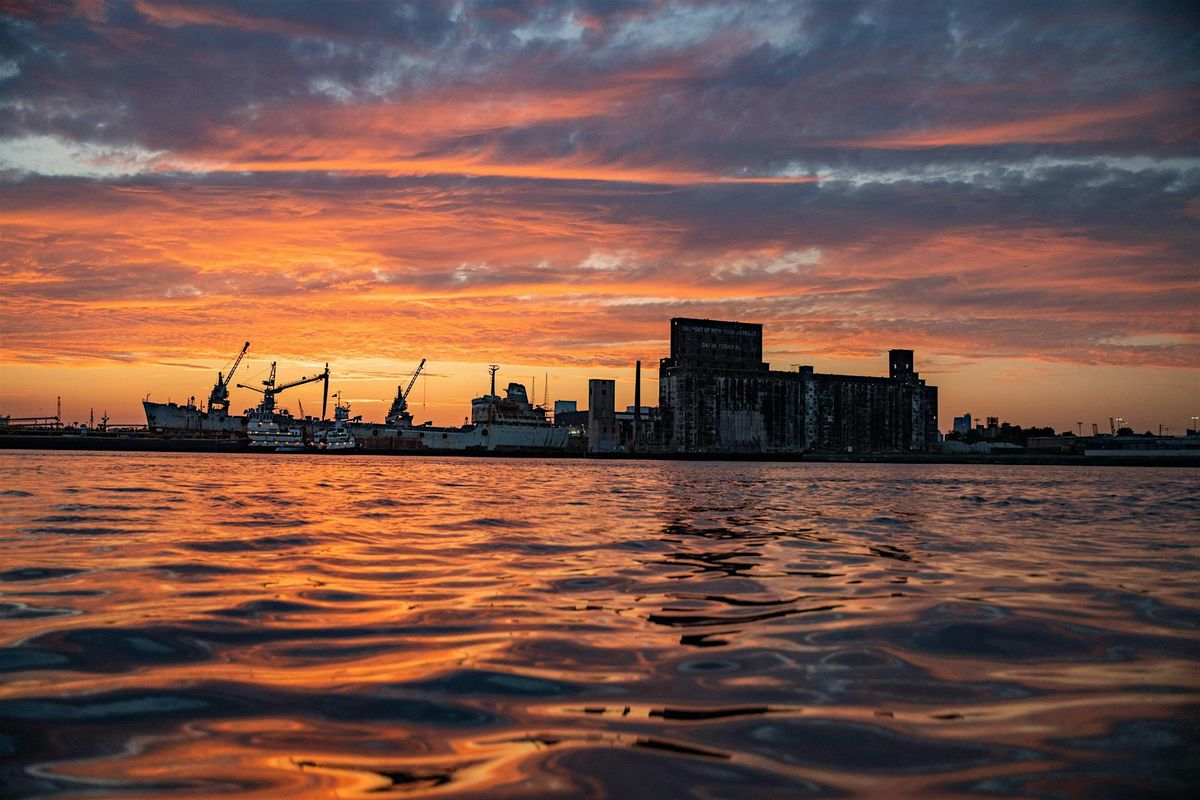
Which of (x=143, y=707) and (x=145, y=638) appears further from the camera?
(x=145, y=638)

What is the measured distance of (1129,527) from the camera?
24.5 metres

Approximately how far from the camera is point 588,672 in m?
7.02

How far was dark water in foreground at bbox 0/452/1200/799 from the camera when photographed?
4723 millimetres

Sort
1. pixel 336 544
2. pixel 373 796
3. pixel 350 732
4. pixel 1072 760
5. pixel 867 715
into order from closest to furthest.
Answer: pixel 373 796
pixel 1072 760
pixel 350 732
pixel 867 715
pixel 336 544

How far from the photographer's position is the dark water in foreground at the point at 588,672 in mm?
4723

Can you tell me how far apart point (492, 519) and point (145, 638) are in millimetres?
15830

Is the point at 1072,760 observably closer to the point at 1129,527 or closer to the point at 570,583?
the point at 570,583

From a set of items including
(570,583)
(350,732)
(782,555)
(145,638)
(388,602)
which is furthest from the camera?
(782,555)

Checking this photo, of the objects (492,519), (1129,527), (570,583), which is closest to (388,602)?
(570,583)

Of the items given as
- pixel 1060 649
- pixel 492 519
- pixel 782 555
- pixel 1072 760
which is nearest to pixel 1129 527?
pixel 782 555

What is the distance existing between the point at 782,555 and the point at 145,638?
11116 mm

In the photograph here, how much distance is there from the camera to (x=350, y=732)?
5383 mm

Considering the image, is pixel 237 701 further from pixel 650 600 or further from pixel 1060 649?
pixel 1060 649

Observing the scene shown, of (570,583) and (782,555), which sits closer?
(570,583)
